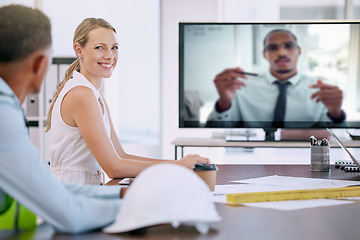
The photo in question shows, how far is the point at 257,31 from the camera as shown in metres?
4.24

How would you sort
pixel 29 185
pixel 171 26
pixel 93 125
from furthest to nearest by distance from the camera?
pixel 171 26
pixel 93 125
pixel 29 185

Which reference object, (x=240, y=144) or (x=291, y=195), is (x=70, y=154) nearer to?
(x=291, y=195)

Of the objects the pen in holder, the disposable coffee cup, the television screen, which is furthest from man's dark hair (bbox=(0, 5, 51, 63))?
the television screen

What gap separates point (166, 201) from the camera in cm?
93

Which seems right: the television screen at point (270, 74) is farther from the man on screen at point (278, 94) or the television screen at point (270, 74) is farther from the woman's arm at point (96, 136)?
the woman's arm at point (96, 136)

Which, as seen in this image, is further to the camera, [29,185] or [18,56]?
[18,56]

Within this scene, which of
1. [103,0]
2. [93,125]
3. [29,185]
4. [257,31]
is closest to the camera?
[29,185]

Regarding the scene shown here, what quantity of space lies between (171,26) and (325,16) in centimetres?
184

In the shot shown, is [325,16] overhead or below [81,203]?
overhead

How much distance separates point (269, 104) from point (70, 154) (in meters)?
2.51

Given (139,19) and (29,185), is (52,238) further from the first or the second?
(139,19)

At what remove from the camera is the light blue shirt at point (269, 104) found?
4254 mm

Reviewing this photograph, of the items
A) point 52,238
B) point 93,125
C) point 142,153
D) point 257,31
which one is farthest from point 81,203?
point 142,153

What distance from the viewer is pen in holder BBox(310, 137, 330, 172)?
224 centimetres
